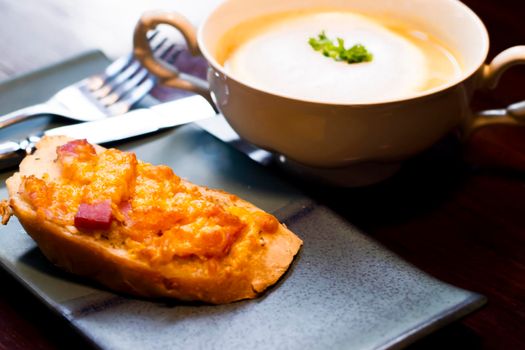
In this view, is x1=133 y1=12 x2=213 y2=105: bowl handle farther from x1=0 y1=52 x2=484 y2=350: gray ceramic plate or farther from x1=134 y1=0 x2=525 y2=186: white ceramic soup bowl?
Answer: x1=0 y1=52 x2=484 y2=350: gray ceramic plate

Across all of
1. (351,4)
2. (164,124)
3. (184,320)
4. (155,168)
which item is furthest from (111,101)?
(184,320)

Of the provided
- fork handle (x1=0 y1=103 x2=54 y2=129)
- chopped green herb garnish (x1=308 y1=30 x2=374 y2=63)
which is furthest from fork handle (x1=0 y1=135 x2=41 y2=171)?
chopped green herb garnish (x1=308 y1=30 x2=374 y2=63)

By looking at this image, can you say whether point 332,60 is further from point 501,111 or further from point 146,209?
point 146,209

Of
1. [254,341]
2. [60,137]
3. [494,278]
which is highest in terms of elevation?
[60,137]

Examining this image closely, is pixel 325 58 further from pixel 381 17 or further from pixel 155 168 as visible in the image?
pixel 155 168

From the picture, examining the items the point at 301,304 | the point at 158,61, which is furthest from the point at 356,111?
the point at 158,61

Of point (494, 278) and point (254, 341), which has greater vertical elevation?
point (254, 341)
